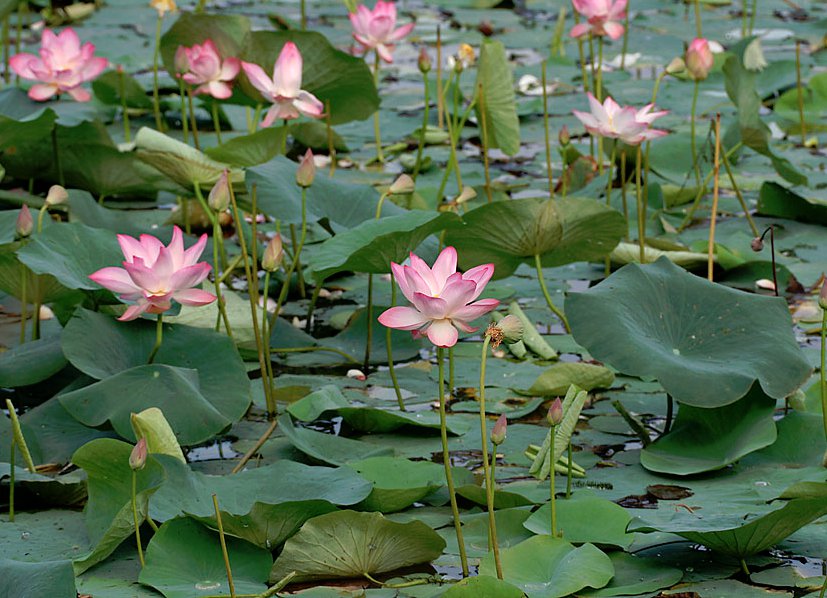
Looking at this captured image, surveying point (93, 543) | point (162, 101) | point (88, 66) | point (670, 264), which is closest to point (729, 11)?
point (162, 101)

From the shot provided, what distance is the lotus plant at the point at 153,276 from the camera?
1.97 meters

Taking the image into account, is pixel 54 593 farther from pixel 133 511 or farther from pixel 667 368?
pixel 667 368

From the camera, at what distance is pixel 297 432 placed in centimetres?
204

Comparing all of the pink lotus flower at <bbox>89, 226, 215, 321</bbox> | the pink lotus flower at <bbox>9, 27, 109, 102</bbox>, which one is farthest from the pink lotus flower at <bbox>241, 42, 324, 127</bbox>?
the pink lotus flower at <bbox>89, 226, 215, 321</bbox>

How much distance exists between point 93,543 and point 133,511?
15cm

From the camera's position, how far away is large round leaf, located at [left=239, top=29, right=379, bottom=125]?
332 cm

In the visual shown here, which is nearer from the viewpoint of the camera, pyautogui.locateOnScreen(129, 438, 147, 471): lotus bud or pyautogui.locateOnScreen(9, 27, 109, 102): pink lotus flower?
pyautogui.locateOnScreen(129, 438, 147, 471): lotus bud

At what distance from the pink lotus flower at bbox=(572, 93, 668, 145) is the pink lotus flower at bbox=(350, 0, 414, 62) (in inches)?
38.3

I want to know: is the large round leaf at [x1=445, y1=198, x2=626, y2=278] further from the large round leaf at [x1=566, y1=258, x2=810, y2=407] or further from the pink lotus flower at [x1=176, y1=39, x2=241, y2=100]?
the pink lotus flower at [x1=176, y1=39, x2=241, y2=100]

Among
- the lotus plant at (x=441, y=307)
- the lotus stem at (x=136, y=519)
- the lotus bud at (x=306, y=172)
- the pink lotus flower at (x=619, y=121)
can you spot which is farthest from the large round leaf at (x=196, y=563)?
the pink lotus flower at (x=619, y=121)

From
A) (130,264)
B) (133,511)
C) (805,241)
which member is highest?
(130,264)

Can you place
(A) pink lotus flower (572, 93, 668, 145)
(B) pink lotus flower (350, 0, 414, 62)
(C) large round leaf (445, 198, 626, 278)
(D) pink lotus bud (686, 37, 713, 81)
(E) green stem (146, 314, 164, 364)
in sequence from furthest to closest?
(B) pink lotus flower (350, 0, 414, 62) < (D) pink lotus bud (686, 37, 713, 81) < (A) pink lotus flower (572, 93, 668, 145) < (C) large round leaf (445, 198, 626, 278) < (E) green stem (146, 314, 164, 364)

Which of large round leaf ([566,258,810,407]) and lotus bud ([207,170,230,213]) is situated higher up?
lotus bud ([207,170,230,213])

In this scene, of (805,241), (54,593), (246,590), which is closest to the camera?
(54,593)
